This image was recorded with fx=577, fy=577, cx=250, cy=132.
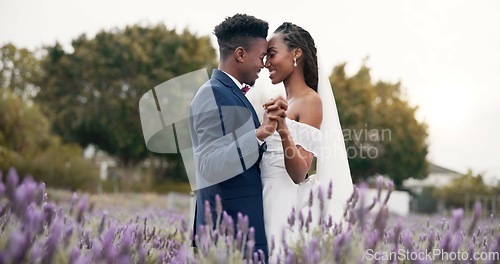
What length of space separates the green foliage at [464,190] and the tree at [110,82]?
1260 cm

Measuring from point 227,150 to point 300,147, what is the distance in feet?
1.57

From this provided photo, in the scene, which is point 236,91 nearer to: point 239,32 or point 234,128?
point 234,128

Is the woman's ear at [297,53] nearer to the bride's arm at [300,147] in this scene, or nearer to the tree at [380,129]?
the bride's arm at [300,147]

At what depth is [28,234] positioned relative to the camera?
1700 mm

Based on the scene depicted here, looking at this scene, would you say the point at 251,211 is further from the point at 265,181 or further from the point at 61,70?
the point at 61,70

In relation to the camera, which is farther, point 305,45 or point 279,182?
point 305,45

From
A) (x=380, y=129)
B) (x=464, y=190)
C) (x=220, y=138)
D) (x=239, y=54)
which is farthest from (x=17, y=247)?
(x=380, y=129)

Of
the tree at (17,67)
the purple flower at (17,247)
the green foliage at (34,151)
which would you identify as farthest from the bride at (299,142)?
the tree at (17,67)

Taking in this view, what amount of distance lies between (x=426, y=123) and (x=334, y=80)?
21.3ft

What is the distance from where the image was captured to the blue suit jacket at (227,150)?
288cm

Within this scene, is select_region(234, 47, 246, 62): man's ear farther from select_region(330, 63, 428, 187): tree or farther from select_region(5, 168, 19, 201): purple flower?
select_region(330, 63, 428, 187): tree

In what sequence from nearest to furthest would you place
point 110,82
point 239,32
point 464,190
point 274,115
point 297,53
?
point 274,115 < point 239,32 < point 297,53 < point 464,190 < point 110,82

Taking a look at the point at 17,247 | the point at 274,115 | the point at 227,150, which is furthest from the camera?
the point at 227,150

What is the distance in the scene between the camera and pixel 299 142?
315 centimetres
